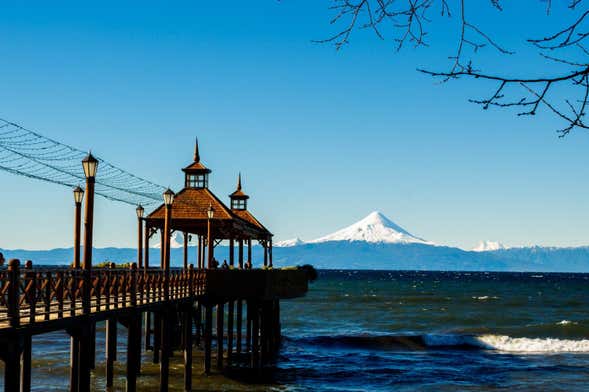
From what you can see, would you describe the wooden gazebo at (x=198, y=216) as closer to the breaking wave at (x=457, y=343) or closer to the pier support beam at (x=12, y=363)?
the breaking wave at (x=457, y=343)

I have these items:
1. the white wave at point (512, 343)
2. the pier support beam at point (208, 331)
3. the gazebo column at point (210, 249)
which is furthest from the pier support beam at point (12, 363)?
the white wave at point (512, 343)

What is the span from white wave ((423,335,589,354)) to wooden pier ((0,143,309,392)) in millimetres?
14213

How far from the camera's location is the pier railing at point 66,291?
14.4m

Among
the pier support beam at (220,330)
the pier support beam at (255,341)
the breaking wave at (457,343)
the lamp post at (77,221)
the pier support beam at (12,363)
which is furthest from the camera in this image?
the breaking wave at (457,343)

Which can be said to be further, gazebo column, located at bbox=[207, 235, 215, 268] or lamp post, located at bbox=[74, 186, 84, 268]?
gazebo column, located at bbox=[207, 235, 215, 268]

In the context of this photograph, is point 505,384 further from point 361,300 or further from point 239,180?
point 361,300

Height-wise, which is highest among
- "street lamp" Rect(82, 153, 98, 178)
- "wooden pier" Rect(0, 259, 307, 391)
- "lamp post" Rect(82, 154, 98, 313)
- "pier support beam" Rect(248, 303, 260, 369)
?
"street lamp" Rect(82, 153, 98, 178)

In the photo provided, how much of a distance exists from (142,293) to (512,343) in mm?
34386

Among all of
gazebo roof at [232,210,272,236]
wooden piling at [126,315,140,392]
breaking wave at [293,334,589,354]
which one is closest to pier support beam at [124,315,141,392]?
Answer: wooden piling at [126,315,140,392]

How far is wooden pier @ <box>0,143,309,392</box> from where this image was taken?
1488 cm

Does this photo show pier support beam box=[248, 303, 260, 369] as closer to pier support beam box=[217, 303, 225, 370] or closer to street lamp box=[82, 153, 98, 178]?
pier support beam box=[217, 303, 225, 370]

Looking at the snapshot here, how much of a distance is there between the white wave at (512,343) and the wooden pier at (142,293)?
A: 14213mm

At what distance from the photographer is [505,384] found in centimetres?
3322

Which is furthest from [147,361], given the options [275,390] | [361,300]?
[361,300]
